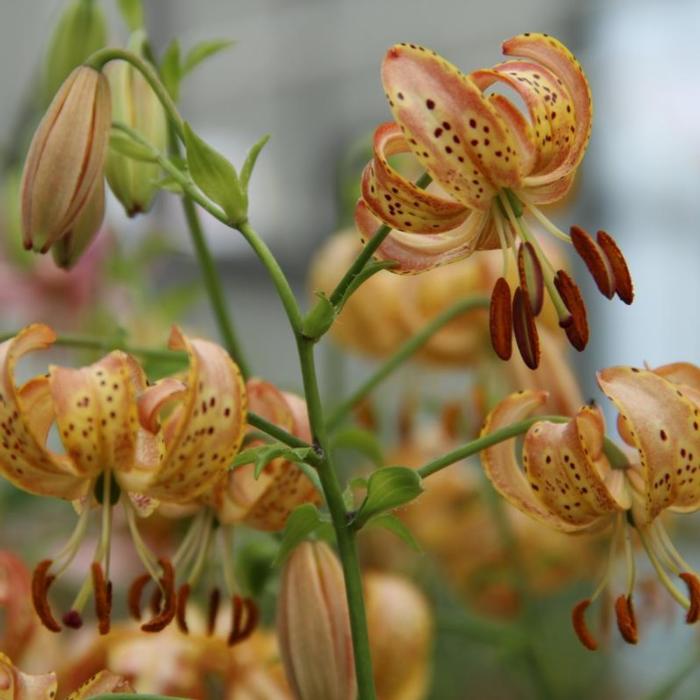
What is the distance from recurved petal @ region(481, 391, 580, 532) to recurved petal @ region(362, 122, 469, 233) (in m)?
0.10

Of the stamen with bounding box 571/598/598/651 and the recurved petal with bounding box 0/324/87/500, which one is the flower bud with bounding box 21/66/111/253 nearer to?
the recurved petal with bounding box 0/324/87/500

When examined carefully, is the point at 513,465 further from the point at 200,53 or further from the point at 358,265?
the point at 200,53

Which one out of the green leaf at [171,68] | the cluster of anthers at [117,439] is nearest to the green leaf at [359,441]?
the cluster of anthers at [117,439]

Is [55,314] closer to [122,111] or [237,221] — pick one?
[122,111]

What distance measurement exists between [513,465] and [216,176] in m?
0.20

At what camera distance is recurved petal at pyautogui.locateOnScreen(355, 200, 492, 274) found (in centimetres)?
68

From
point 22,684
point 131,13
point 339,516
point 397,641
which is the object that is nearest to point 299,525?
point 339,516

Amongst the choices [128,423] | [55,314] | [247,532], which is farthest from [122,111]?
[55,314]

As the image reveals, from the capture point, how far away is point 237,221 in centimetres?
65

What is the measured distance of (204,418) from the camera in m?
0.61

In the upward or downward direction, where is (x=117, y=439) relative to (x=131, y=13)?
downward

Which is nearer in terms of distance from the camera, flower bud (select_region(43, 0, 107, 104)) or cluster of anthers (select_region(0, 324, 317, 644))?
cluster of anthers (select_region(0, 324, 317, 644))

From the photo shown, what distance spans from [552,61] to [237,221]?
0.16 m

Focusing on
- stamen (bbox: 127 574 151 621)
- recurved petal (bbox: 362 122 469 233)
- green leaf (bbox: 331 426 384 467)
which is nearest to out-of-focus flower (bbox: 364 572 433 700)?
green leaf (bbox: 331 426 384 467)
